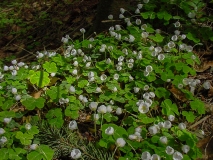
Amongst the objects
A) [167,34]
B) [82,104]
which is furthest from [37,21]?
[82,104]

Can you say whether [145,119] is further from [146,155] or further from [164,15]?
[164,15]

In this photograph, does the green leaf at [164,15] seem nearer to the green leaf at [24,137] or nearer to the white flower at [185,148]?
the white flower at [185,148]

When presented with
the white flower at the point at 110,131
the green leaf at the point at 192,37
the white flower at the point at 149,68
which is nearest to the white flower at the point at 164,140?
the white flower at the point at 110,131

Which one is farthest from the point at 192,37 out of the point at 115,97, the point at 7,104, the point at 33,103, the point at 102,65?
the point at 7,104

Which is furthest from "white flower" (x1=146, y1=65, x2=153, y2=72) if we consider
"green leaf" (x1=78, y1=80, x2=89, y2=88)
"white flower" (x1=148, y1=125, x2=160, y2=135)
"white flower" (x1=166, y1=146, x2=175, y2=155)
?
"white flower" (x1=166, y1=146, x2=175, y2=155)

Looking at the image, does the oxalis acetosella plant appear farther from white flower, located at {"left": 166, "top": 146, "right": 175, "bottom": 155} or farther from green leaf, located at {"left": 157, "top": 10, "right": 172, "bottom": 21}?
green leaf, located at {"left": 157, "top": 10, "right": 172, "bottom": 21}
